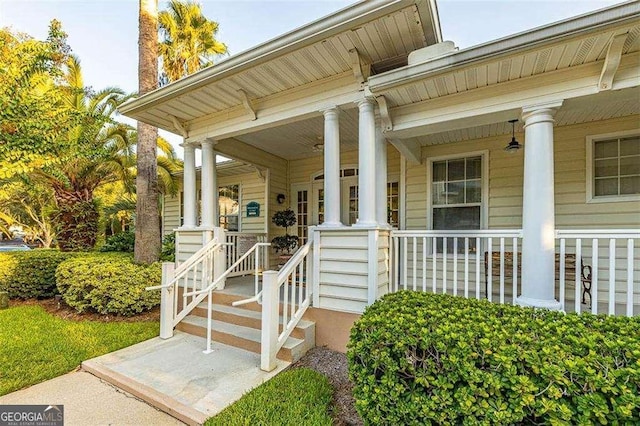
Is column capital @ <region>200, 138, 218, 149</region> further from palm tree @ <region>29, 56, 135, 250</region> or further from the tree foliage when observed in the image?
palm tree @ <region>29, 56, 135, 250</region>

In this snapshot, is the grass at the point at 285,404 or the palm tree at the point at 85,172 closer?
the grass at the point at 285,404

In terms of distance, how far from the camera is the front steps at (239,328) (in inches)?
138

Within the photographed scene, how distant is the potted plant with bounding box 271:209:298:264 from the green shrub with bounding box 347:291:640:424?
14.5 feet

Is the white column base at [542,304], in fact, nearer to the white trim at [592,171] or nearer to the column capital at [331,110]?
the white trim at [592,171]

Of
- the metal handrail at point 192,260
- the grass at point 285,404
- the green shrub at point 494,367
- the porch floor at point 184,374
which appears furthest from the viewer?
the metal handrail at point 192,260

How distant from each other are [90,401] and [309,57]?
4209 mm

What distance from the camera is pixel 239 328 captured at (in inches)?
157

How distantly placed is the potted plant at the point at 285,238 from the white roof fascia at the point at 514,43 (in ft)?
13.2

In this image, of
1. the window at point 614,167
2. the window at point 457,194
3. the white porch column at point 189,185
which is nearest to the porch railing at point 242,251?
the white porch column at point 189,185

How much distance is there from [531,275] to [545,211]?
0.66 meters

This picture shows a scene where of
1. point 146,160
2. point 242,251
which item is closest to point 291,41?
point 146,160

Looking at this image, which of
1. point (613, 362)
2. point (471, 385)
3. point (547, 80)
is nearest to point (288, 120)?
point (547, 80)

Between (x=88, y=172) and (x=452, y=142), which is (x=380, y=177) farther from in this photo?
(x=88, y=172)

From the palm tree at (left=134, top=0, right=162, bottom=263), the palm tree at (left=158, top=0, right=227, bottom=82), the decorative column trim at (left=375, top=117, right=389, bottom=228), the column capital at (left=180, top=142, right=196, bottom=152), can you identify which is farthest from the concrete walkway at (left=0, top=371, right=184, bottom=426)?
the palm tree at (left=158, top=0, right=227, bottom=82)
